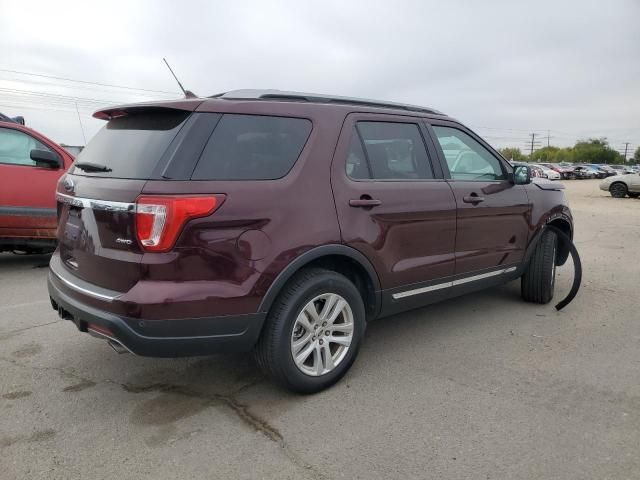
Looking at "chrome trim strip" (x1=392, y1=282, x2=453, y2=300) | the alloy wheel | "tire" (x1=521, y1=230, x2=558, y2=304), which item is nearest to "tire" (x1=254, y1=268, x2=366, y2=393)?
the alloy wheel

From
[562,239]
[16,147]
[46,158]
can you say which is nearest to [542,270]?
[562,239]

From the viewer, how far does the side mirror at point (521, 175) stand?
177 inches

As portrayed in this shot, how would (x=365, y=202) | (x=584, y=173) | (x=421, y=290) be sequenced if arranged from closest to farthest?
(x=365, y=202) → (x=421, y=290) → (x=584, y=173)

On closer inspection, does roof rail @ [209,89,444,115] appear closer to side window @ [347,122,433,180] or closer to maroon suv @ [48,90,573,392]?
maroon suv @ [48,90,573,392]

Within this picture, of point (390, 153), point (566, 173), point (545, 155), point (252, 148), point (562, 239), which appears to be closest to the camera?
point (252, 148)

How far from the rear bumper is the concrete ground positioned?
45 centimetres

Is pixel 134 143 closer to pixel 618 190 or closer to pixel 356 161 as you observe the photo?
pixel 356 161

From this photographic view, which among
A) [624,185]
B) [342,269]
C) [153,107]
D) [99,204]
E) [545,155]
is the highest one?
[153,107]

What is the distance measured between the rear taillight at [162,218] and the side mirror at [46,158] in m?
4.27

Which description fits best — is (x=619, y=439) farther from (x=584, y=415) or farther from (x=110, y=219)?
(x=110, y=219)

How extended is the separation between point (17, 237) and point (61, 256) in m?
3.33

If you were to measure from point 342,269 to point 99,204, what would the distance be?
59.7 inches

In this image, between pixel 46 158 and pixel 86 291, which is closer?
pixel 86 291

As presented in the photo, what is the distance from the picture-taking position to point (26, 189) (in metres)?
6.03
